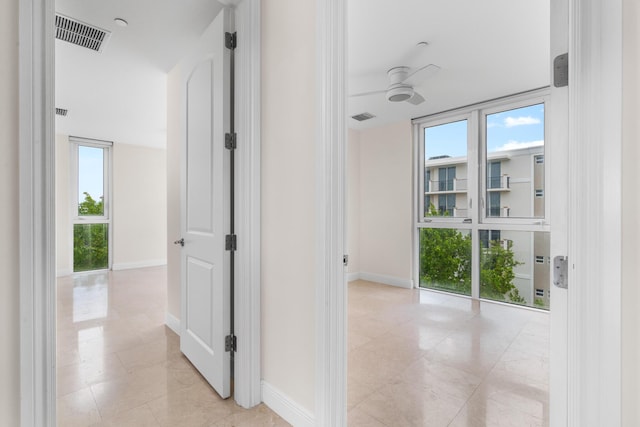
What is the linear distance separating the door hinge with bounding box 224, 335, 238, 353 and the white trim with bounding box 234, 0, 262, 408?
4 centimetres

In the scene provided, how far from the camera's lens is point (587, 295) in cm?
73

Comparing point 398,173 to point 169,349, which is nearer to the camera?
point 169,349

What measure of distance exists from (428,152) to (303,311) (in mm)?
3763

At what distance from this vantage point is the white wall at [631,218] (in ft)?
2.17

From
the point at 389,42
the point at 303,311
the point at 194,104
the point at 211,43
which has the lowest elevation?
the point at 303,311

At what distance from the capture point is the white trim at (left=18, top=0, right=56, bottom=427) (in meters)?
1.08

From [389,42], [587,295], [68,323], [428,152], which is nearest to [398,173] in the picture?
[428,152]

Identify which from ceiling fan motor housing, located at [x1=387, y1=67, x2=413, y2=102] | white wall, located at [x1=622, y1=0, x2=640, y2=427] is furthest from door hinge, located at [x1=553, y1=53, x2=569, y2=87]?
ceiling fan motor housing, located at [x1=387, y1=67, x2=413, y2=102]

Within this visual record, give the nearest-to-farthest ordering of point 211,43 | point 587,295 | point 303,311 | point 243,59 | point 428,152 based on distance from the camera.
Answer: point 587,295, point 303,311, point 243,59, point 211,43, point 428,152

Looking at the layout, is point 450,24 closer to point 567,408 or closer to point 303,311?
point 303,311

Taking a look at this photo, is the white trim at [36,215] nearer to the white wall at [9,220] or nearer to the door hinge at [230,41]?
the white wall at [9,220]

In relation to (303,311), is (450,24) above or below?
above

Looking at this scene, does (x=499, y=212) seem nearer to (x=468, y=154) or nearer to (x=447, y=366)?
(x=468, y=154)

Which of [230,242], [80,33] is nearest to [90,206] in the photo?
[80,33]
